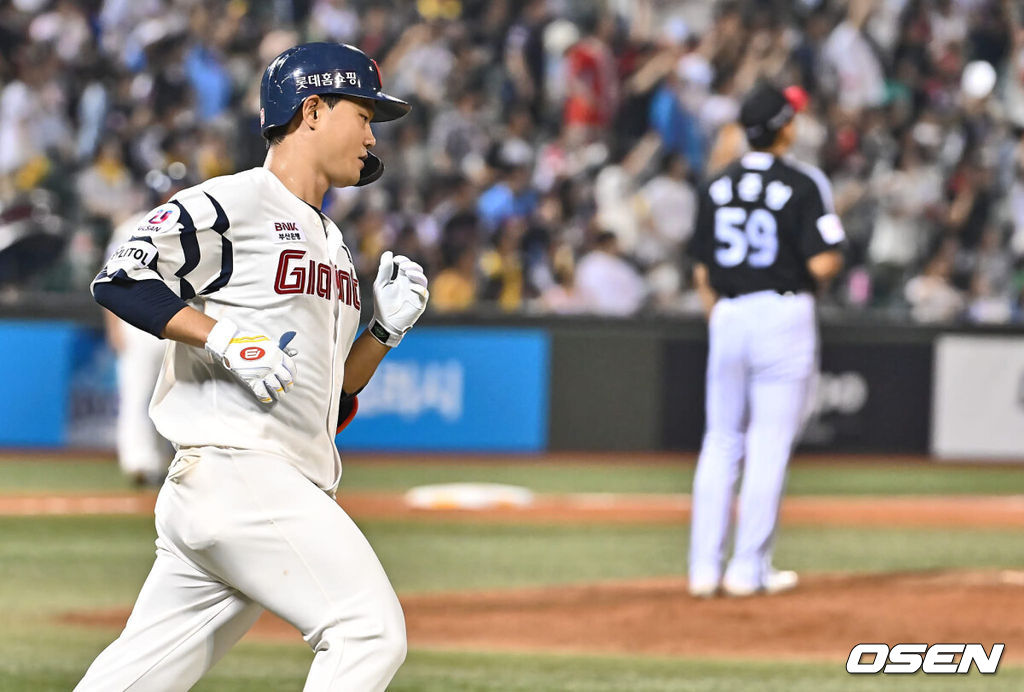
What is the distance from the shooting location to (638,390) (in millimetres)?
16688

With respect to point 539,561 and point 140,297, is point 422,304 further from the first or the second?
point 539,561

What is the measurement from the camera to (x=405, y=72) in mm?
19391

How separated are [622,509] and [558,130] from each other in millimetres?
7798

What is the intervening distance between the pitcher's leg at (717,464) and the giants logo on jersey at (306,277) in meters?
4.29

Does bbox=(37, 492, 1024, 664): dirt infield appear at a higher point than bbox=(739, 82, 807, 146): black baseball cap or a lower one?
lower

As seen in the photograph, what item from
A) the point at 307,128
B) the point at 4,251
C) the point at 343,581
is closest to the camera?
the point at 343,581

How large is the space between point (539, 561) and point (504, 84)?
35.4ft

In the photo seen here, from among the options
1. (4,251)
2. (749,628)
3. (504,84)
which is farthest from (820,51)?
(749,628)

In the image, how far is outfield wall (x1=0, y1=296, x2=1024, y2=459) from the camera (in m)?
16.6

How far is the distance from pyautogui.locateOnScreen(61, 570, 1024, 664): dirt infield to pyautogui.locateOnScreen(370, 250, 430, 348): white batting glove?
3076 mm

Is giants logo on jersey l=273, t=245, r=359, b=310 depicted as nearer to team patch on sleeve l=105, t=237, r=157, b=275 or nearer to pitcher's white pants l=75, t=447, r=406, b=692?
team patch on sleeve l=105, t=237, r=157, b=275

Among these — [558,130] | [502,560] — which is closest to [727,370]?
[502,560]

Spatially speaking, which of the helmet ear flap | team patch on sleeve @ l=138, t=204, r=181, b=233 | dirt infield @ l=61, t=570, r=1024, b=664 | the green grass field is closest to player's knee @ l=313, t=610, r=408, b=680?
team patch on sleeve @ l=138, t=204, r=181, b=233

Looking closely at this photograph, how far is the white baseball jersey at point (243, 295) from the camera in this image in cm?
409
